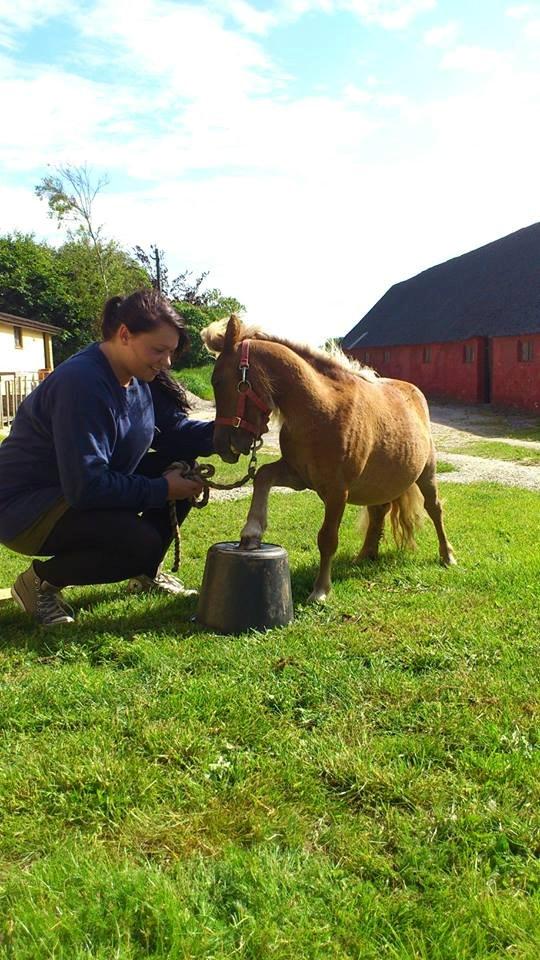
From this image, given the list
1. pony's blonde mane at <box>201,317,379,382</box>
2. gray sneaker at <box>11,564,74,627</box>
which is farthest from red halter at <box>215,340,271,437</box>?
gray sneaker at <box>11,564,74,627</box>

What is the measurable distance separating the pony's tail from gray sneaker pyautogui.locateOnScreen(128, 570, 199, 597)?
208 centimetres

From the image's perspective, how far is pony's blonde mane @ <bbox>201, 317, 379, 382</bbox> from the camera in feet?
15.1

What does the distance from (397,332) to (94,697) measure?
121 feet

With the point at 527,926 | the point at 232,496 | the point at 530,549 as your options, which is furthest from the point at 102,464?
the point at 232,496

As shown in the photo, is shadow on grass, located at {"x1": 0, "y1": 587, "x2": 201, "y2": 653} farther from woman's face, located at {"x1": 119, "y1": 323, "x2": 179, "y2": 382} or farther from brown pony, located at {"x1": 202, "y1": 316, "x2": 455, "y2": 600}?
woman's face, located at {"x1": 119, "y1": 323, "x2": 179, "y2": 382}

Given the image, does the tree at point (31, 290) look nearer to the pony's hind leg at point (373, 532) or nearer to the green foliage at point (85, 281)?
the green foliage at point (85, 281)

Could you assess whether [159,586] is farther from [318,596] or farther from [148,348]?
[148,348]

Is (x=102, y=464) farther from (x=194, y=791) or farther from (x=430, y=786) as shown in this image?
(x=430, y=786)

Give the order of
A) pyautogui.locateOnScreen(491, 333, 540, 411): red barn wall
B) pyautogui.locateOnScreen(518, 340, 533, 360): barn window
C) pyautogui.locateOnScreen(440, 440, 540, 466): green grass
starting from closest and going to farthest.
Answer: pyautogui.locateOnScreen(440, 440, 540, 466): green grass < pyautogui.locateOnScreen(491, 333, 540, 411): red barn wall < pyautogui.locateOnScreen(518, 340, 533, 360): barn window

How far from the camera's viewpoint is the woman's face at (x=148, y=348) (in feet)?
13.2

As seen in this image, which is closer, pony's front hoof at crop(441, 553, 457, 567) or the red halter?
the red halter

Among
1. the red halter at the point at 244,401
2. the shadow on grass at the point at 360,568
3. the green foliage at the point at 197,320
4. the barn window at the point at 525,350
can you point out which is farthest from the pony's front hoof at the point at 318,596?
the green foliage at the point at 197,320

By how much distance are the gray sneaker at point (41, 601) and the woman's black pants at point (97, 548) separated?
0.22ft

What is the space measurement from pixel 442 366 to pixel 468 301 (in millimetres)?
3442
